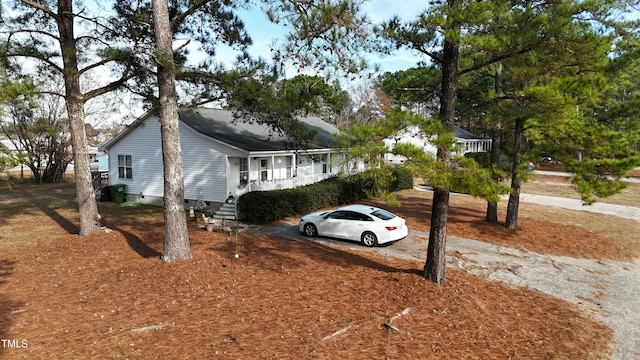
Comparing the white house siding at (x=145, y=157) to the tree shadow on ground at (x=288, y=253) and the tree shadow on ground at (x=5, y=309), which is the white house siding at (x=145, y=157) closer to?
the tree shadow on ground at (x=288, y=253)

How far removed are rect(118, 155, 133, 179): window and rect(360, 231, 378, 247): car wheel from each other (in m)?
15.2

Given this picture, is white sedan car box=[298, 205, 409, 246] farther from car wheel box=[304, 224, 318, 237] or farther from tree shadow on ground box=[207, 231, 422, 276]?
tree shadow on ground box=[207, 231, 422, 276]

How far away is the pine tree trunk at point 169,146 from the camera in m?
8.55

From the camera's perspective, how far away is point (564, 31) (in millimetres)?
6699

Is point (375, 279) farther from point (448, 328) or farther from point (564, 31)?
point (564, 31)

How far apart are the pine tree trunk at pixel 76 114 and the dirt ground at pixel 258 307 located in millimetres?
876

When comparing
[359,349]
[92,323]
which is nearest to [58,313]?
[92,323]

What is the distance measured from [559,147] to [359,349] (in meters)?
6.25

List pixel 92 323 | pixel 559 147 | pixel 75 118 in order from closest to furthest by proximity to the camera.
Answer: pixel 92 323 < pixel 559 147 < pixel 75 118

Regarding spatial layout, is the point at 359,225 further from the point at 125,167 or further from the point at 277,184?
the point at 125,167

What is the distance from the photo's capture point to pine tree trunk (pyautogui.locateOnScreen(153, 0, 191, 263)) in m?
8.55

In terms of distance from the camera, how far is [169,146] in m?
8.77

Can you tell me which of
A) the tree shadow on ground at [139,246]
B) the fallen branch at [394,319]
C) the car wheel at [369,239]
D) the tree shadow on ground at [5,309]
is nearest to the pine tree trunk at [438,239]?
the fallen branch at [394,319]

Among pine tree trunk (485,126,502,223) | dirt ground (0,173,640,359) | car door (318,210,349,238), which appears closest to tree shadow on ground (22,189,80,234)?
dirt ground (0,173,640,359)
